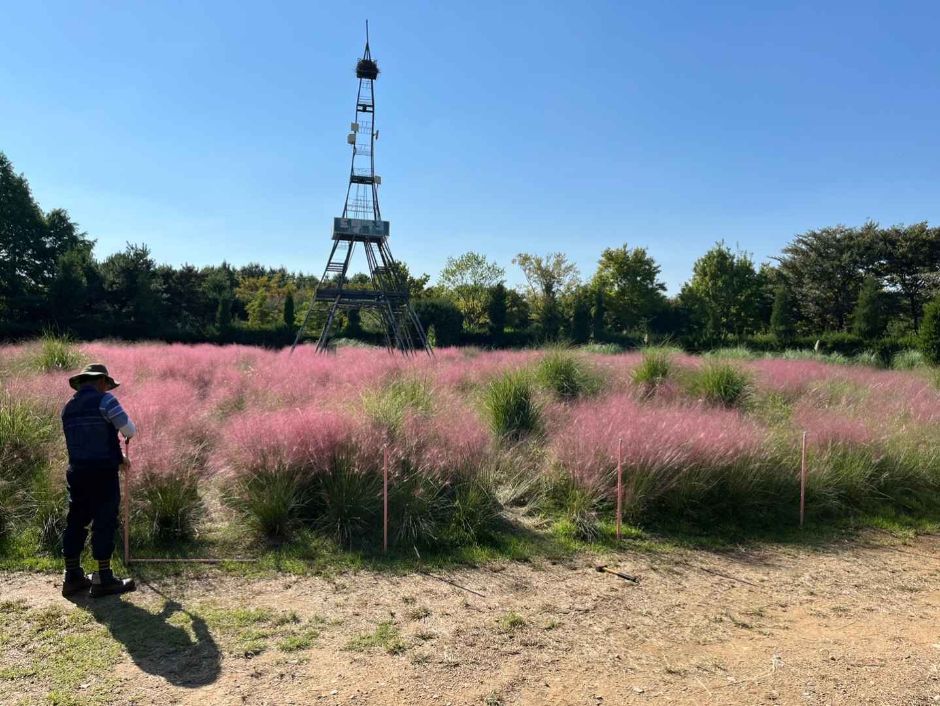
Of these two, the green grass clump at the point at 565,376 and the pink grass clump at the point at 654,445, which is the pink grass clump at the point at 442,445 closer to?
the pink grass clump at the point at 654,445

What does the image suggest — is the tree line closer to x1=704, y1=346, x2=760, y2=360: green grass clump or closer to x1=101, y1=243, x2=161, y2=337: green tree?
x1=101, y1=243, x2=161, y2=337: green tree

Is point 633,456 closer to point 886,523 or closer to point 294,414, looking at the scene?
point 886,523

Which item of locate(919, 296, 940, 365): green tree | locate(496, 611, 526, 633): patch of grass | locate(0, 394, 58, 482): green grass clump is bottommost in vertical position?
locate(496, 611, 526, 633): patch of grass

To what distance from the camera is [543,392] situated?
8844 mm

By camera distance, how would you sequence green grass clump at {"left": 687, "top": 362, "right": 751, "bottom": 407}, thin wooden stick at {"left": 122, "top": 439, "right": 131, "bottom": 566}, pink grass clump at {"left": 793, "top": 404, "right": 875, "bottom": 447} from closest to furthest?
thin wooden stick at {"left": 122, "top": 439, "right": 131, "bottom": 566}
pink grass clump at {"left": 793, "top": 404, "right": 875, "bottom": 447}
green grass clump at {"left": 687, "top": 362, "right": 751, "bottom": 407}

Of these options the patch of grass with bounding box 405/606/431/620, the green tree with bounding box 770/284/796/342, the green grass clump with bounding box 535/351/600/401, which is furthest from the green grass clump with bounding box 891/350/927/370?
the patch of grass with bounding box 405/606/431/620

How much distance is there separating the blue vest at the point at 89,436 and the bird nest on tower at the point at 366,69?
60.8 feet

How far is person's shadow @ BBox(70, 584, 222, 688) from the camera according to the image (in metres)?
2.96

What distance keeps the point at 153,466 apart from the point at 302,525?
1305mm

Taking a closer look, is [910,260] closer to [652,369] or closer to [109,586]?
[652,369]

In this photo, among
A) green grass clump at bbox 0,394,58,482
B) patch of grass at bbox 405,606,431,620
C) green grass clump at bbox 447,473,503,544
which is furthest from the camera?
green grass clump at bbox 0,394,58,482

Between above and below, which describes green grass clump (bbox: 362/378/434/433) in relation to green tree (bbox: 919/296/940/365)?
below

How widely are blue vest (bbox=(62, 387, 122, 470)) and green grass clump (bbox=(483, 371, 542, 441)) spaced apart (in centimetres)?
438

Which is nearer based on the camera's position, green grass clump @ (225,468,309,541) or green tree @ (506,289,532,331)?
green grass clump @ (225,468,309,541)
